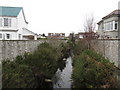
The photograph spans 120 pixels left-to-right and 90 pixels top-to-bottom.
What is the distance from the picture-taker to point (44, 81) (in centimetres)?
791

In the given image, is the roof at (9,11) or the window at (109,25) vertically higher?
the roof at (9,11)

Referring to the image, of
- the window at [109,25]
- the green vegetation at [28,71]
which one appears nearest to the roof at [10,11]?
the window at [109,25]

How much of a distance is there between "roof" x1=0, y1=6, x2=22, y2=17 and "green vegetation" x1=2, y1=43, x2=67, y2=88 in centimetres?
2002

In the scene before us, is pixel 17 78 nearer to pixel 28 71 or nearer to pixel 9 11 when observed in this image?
pixel 28 71

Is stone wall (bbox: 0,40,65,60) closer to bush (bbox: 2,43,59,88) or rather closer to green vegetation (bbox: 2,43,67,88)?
green vegetation (bbox: 2,43,67,88)

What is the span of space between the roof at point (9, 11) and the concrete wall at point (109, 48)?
18036 millimetres

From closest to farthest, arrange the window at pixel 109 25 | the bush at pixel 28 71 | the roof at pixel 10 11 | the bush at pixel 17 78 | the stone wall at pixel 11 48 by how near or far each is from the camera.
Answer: the bush at pixel 17 78, the bush at pixel 28 71, the stone wall at pixel 11 48, the window at pixel 109 25, the roof at pixel 10 11

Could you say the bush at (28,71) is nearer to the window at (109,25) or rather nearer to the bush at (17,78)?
the bush at (17,78)

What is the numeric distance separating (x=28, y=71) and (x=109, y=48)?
778cm

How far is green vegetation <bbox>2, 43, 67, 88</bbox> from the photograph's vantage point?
16.7 ft

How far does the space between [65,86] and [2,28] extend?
21.5 m

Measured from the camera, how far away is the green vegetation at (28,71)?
5077 millimetres

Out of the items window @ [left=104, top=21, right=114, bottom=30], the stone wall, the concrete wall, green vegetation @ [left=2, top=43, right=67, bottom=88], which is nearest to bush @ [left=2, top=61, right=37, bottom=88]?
green vegetation @ [left=2, top=43, right=67, bottom=88]

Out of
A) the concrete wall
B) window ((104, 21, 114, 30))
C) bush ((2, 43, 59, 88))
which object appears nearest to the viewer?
bush ((2, 43, 59, 88))
